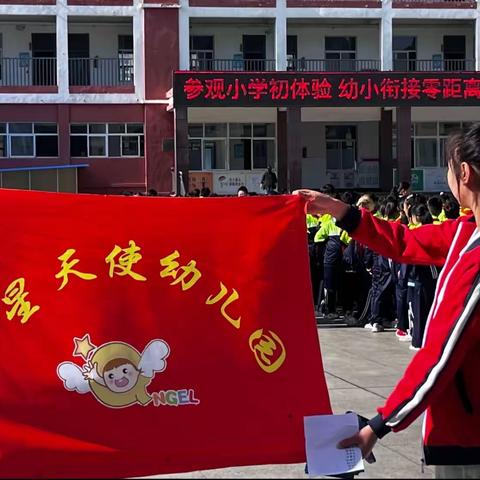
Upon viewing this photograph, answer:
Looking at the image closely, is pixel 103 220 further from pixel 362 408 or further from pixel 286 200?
pixel 362 408

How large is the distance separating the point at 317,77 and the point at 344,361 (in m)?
20.6

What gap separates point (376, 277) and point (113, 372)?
8413mm

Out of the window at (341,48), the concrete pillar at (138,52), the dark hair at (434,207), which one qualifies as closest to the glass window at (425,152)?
the window at (341,48)

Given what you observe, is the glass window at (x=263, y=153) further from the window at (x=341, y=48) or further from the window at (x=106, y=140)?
the window at (x=106, y=140)

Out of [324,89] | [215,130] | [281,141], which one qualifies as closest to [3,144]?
[215,130]

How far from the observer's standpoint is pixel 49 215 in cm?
365

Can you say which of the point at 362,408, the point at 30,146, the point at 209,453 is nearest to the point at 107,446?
the point at 209,453

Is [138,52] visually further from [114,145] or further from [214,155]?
[214,155]

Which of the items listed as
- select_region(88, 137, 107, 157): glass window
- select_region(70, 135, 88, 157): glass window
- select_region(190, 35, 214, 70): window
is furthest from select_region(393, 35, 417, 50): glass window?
select_region(70, 135, 88, 157): glass window

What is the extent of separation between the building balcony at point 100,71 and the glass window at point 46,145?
2519 mm

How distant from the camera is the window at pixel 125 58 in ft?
103

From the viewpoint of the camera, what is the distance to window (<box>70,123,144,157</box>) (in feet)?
102

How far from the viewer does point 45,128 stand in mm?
30766

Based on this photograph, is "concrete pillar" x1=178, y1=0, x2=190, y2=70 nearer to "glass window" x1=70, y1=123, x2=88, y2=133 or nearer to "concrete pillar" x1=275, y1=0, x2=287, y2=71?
"concrete pillar" x1=275, y1=0, x2=287, y2=71
